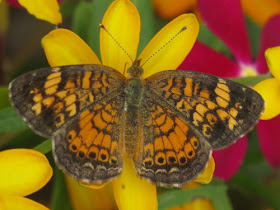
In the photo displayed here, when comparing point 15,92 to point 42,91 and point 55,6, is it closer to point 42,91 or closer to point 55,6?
point 42,91

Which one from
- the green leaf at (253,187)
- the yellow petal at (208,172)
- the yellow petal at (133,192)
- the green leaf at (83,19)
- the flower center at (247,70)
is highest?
the green leaf at (83,19)

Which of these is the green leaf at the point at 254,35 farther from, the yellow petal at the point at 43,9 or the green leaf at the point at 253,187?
the yellow petal at the point at 43,9

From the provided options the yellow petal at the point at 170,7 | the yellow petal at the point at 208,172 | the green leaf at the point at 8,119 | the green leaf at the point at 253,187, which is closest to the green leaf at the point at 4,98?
the green leaf at the point at 8,119

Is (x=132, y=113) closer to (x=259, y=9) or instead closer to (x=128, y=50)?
(x=128, y=50)

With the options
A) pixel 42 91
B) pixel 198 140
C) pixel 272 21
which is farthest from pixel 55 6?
pixel 272 21

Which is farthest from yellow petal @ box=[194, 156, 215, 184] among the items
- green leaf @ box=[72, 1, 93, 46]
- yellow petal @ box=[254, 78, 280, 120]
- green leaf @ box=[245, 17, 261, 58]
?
green leaf @ box=[245, 17, 261, 58]
